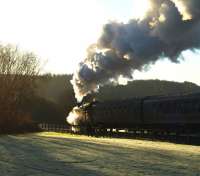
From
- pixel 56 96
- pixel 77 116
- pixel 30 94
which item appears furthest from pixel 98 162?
pixel 56 96

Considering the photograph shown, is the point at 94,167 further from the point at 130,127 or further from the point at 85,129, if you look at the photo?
the point at 85,129

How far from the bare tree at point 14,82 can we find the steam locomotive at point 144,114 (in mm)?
13409

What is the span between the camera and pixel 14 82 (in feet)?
242

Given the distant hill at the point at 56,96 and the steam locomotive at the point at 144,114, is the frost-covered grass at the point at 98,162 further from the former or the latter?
the distant hill at the point at 56,96

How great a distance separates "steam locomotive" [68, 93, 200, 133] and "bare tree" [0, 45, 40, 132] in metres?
13.4

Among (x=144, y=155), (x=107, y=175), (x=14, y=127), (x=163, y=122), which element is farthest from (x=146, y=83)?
(x=107, y=175)

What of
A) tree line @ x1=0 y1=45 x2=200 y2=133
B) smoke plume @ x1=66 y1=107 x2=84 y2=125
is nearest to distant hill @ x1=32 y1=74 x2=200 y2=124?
tree line @ x1=0 y1=45 x2=200 y2=133

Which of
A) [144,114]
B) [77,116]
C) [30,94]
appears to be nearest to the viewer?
[144,114]

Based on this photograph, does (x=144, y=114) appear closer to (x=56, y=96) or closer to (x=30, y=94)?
(x=30, y=94)

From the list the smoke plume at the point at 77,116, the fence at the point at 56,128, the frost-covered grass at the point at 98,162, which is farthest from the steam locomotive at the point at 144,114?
the frost-covered grass at the point at 98,162

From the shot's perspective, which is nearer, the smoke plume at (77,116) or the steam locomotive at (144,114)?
the steam locomotive at (144,114)

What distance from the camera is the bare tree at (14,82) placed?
66375 millimetres

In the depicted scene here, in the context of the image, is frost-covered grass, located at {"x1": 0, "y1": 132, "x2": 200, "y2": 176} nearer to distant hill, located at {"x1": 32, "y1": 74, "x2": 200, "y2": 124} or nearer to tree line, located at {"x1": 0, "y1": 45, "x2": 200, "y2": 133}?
tree line, located at {"x1": 0, "y1": 45, "x2": 200, "y2": 133}

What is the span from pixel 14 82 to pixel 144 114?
33.9 meters
